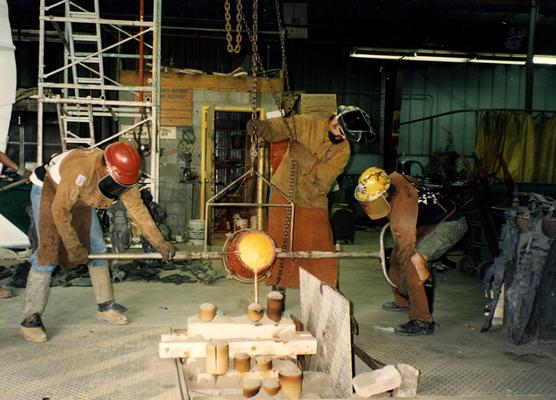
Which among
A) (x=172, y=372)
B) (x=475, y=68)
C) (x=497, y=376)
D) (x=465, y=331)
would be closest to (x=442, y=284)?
(x=465, y=331)

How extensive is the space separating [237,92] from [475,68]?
29.3 ft

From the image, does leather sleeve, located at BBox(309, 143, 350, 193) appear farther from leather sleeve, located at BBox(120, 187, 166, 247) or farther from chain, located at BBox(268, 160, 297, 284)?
leather sleeve, located at BBox(120, 187, 166, 247)

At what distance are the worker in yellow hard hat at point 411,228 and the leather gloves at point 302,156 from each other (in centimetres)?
51

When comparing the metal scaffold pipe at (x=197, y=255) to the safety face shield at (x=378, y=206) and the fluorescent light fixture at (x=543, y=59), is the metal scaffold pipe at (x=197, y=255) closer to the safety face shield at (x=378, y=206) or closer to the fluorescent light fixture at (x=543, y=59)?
the safety face shield at (x=378, y=206)

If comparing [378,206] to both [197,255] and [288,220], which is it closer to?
[288,220]

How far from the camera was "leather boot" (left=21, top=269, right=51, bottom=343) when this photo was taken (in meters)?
4.75

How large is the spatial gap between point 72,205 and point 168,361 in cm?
143

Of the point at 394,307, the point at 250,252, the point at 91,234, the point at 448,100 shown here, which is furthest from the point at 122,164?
the point at 448,100

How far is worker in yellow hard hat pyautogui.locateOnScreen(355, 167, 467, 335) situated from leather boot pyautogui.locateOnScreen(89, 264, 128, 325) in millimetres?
2419

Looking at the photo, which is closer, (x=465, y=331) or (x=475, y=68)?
(x=465, y=331)

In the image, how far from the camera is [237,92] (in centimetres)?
1134

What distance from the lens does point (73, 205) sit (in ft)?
15.2

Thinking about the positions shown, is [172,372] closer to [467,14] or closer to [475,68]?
[467,14]

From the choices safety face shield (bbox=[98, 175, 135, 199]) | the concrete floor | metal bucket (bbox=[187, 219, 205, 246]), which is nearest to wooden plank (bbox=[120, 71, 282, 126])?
metal bucket (bbox=[187, 219, 205, 246])
